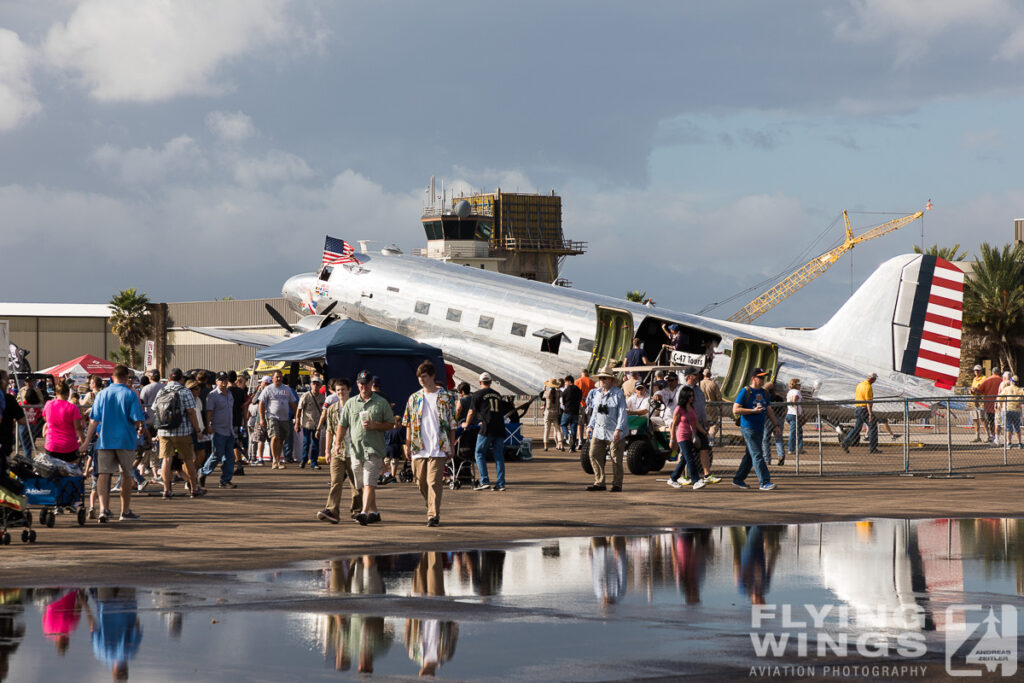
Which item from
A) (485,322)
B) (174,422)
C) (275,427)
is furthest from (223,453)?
(485,322)

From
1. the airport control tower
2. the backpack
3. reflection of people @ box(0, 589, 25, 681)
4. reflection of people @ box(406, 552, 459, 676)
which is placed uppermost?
the airport control tower

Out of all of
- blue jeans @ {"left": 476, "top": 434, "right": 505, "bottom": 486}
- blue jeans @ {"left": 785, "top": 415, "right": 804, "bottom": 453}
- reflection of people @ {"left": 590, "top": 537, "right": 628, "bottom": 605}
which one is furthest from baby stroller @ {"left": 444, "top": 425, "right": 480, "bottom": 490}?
reflection of people @ {"left": 590, "top": 537, "right": 628, "bottom": 605}

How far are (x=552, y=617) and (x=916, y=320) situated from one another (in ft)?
76.6

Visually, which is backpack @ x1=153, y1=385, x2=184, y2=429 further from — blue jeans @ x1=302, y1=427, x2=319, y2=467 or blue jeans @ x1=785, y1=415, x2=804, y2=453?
blue jeans @ x1=785, y1=415, x2=804, y2=453

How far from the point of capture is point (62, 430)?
631 inches

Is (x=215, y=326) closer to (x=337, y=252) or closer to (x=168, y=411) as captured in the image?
(x=337, y=252)

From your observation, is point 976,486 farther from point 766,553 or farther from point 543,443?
point 543,443

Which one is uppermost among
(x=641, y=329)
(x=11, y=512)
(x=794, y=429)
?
(x=641, y=329)

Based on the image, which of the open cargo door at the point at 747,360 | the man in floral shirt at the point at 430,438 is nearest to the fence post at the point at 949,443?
the open cargo door at the point at 747,360

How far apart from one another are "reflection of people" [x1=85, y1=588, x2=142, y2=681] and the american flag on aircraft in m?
27.7

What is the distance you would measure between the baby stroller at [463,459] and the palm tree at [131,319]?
63.4 metres

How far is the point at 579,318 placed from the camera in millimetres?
33000

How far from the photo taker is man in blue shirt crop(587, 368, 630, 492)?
20.1m

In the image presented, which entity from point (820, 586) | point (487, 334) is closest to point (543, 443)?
point (487, 334)
